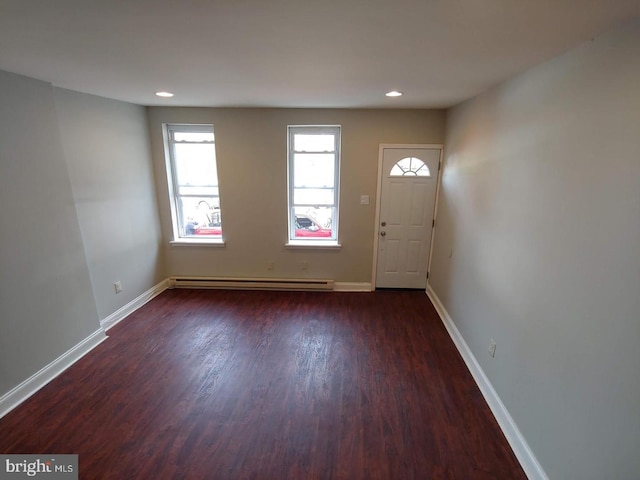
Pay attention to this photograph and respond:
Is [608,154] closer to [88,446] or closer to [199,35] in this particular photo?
[199,35]

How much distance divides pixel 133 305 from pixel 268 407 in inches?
93.7

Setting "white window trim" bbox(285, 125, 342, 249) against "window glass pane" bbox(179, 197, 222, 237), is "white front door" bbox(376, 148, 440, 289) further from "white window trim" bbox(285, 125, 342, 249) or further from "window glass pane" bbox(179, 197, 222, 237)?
"window glass pane" bbox(179, 197, 222, 237)


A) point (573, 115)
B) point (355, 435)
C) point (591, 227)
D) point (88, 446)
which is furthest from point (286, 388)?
point (573, 115)

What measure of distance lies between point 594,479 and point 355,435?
121 centimetres

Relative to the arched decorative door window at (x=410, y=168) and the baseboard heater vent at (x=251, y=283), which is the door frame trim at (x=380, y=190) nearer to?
the arched decorative door window at (x=410, y=168)

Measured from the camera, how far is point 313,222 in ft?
13.3

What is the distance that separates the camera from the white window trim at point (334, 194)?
146 inches

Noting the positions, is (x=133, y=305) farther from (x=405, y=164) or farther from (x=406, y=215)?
(x=405, y=164)

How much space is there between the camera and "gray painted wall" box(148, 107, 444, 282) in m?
3.55

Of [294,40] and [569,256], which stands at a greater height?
[294,40]

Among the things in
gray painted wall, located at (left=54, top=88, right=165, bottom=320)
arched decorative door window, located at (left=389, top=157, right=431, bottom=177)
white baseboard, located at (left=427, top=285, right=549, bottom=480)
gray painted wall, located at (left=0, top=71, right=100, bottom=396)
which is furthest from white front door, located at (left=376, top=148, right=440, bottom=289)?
gray painted wall, located at (left=0, top=71, right=100, bottom=396)

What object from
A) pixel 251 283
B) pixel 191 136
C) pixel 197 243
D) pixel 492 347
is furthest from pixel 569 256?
pixel 191 136

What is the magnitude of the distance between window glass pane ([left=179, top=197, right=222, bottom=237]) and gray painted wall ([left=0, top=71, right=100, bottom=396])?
4.97 feet

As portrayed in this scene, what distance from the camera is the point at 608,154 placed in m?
1.26
